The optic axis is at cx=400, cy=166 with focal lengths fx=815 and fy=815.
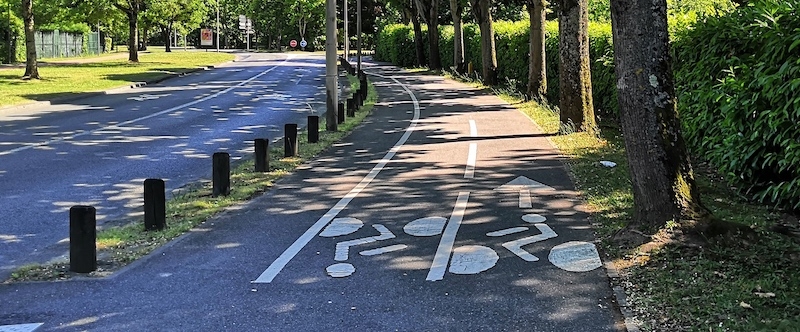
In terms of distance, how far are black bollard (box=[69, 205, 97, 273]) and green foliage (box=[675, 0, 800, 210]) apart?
5858 millimetres

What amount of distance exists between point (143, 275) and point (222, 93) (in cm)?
2274

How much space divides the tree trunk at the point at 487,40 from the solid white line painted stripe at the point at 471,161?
53.1 ft

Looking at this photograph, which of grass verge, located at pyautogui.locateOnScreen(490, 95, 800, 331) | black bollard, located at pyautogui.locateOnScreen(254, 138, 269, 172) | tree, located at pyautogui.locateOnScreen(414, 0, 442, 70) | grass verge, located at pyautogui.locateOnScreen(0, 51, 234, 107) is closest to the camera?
grass verge, located at pyautogui.locateOnScreen(490, 95, 800, 331)


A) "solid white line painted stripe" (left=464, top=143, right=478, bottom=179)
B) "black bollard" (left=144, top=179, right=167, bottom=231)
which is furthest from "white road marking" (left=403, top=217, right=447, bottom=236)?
"solid white line painted stripe" (left=464, top=143, right=478, bottom=179)

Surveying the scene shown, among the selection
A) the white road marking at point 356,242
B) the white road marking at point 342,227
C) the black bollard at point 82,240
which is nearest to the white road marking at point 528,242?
the white road marking at point 356,242

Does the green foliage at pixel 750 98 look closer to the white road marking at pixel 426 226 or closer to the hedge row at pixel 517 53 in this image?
the white road marking at pixel 426 226

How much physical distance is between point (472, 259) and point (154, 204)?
125 inches

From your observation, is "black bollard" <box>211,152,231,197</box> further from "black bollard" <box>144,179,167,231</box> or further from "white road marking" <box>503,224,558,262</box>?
"white road marking" <box>503,224,558,262</box>

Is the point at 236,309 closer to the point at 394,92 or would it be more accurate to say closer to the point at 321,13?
the point at 394,92

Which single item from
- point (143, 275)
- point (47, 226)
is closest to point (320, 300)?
point (143, 275)

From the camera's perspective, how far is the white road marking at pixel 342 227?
793 centimetres

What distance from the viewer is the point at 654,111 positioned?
7.06 metres

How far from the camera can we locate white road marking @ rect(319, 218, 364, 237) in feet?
26.0

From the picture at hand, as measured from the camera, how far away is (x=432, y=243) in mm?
7516
